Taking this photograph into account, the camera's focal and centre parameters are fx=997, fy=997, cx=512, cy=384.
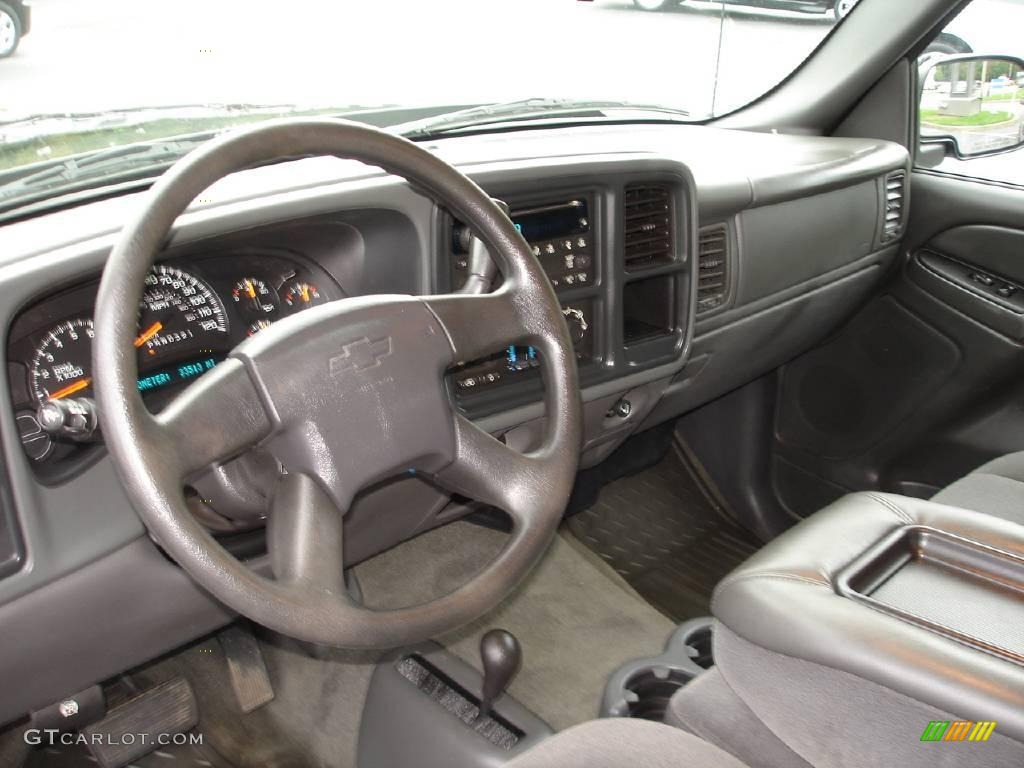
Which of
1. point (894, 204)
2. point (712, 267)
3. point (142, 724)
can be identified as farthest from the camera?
point (894, 204)

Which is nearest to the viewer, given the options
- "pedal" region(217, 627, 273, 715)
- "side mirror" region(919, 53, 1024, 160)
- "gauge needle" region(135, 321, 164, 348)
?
"gauge needle" region(135, 321, 164, 348)

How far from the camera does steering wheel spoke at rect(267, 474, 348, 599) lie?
3.27 feet

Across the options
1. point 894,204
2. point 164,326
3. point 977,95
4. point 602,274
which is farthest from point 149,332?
point 977,95

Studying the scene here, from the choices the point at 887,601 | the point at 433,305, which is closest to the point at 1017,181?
the point at 887,601

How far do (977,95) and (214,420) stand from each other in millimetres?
2352

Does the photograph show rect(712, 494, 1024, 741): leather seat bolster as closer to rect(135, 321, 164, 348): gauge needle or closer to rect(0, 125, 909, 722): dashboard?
rect(0, 125, 909, 722): dashboard

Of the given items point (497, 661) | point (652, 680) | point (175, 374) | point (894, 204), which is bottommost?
point (652, 680)

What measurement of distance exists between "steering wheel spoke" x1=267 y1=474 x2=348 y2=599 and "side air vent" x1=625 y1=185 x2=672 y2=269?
3.05ft

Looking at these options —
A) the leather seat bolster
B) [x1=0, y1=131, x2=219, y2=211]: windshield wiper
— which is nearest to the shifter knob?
the leather seat bolster

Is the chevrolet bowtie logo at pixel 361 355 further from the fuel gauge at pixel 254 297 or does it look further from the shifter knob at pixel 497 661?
the shifter knob at pixel 497 661

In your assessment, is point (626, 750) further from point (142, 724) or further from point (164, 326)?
point (142, 724)

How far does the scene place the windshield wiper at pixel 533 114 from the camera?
6.48 feet

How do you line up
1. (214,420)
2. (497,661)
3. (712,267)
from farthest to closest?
(712,267)
(497,661)
(214,420)

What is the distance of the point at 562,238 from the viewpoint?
5.61 feet
